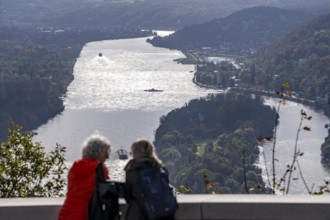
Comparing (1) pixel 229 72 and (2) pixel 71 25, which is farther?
(2) pixel 71 25

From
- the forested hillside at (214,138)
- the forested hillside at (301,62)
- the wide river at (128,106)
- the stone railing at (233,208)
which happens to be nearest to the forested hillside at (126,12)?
the forested hillside at (301,62)

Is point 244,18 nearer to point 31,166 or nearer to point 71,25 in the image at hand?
point 71,25

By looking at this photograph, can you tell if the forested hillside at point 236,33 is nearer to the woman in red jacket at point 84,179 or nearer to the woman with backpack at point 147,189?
the woman in red jacket at point 84,179

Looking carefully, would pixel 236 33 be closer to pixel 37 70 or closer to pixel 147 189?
pixel 37 70

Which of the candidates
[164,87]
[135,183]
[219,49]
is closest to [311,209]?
[135,183]

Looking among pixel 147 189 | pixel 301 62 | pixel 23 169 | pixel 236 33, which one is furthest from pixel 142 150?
pixel 236 33

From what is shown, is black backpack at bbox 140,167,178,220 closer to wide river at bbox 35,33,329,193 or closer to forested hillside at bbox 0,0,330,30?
wide river at bbox 35,33,329,193
